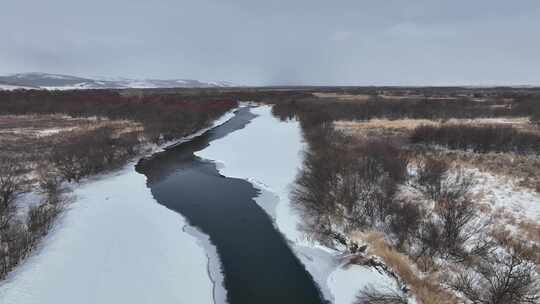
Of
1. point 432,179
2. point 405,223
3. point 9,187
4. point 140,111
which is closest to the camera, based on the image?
point 405,223

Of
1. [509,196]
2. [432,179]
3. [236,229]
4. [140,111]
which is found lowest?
[236,229]

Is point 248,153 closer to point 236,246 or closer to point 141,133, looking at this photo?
point 141,133

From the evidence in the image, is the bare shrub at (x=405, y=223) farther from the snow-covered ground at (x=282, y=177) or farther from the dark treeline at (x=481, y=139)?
the dark treeline at (x=481, y=139)

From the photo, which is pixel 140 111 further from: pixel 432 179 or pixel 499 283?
pixel 499 283

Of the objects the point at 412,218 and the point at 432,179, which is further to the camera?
the point at 432,179

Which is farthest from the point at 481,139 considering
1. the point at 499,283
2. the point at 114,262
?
the point at 114,262

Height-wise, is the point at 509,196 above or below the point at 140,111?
below

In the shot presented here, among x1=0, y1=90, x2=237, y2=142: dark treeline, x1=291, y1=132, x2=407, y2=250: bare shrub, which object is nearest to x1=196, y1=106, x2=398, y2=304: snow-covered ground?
x1=291, y1=132, x2=407, y2=250: bare shrub
